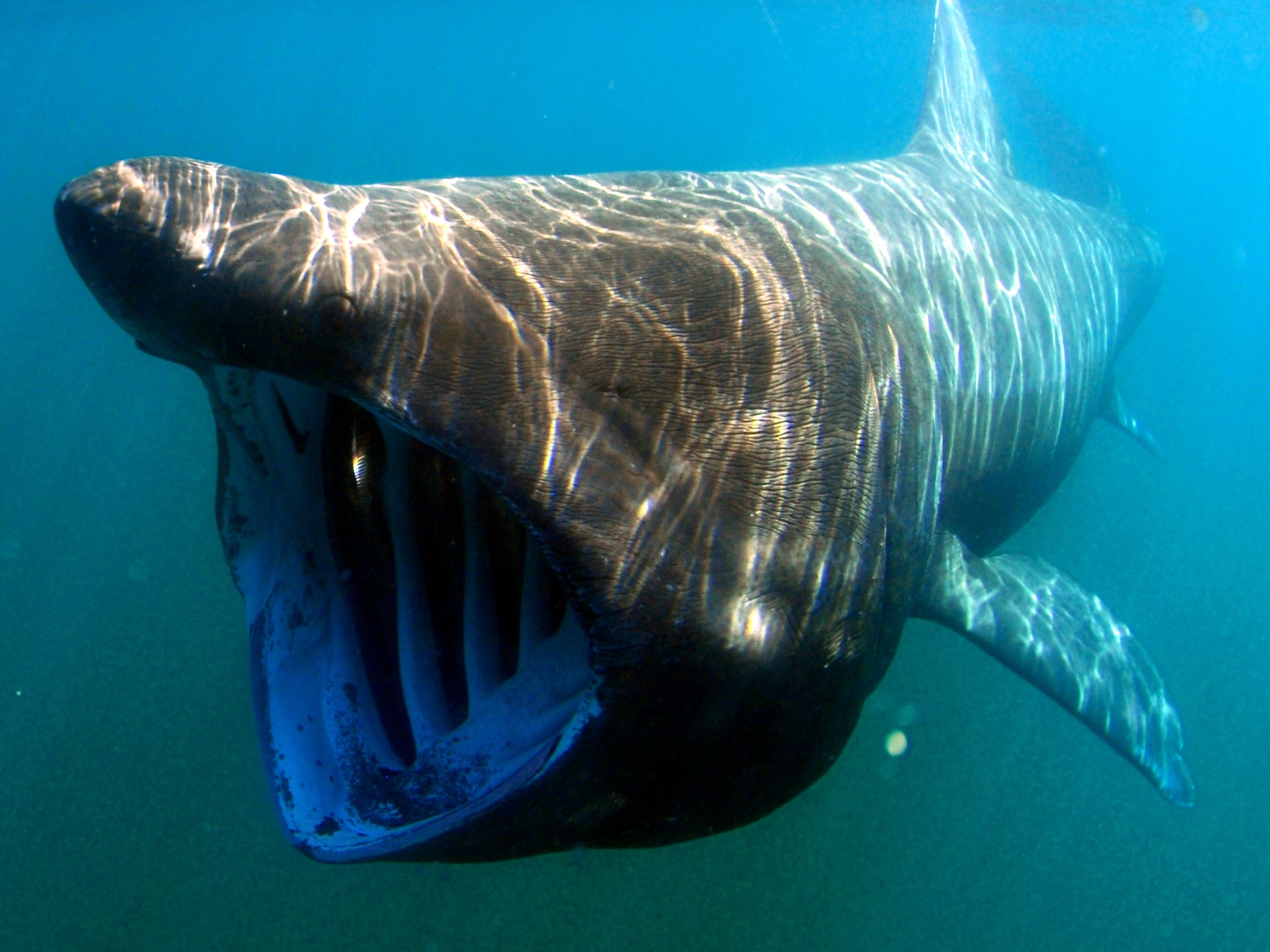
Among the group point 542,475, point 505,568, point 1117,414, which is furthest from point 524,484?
point 1117,414

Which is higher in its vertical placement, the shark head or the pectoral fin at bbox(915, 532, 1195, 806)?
the shark head

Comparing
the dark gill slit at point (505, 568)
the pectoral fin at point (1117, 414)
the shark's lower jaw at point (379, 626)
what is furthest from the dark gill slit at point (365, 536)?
the pectoral fin at point (1117, 414)

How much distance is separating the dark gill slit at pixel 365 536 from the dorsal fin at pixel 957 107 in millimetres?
5304

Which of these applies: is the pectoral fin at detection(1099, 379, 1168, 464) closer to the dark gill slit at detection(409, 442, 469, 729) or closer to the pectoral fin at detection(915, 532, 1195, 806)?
the pectoral fin at detection(915, 532, 1195, 806)

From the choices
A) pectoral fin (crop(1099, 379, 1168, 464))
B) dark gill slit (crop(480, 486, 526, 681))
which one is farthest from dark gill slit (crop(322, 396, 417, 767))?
pectoral fin (crop(1099, 379, 1168, 464))

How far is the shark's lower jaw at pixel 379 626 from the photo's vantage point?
7.38 ft

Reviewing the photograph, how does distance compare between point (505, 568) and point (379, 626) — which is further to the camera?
point (505, 568)

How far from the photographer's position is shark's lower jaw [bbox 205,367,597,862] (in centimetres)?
225

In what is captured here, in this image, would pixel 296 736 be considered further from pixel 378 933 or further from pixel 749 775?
pixel 378 933

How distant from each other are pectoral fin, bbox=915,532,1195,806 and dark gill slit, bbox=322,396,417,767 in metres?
2.55

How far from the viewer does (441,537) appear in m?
3.05

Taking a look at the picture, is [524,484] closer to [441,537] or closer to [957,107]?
[441,537]

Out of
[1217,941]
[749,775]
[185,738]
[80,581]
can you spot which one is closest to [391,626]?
[749,775]

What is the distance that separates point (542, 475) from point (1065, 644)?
4.05 metres
